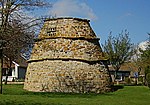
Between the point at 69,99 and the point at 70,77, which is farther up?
the point at 70,77

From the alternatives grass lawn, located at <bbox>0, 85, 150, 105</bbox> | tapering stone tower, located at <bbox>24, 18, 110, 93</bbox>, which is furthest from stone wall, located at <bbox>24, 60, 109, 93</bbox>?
grass lawn, located at <bbox>0, 85, 150, 105</bbox>

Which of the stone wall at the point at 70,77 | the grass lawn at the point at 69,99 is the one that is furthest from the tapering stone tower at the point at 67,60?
the grass lawn at the point at 69,99

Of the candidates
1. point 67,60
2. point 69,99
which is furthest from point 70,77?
point 69,99

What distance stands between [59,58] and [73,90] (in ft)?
9.36

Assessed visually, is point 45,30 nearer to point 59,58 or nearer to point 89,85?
point 59,58

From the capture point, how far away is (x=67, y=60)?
1056 inches

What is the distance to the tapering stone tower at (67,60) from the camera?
26.5 meters

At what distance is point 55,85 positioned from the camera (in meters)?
26.5

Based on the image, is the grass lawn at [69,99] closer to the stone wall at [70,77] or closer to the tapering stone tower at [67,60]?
the stone wall at [70,77]

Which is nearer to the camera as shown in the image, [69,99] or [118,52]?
[69,99]

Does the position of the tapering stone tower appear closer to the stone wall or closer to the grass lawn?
the stone wall

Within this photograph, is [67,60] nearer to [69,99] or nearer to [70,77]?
Answer: [70,77]

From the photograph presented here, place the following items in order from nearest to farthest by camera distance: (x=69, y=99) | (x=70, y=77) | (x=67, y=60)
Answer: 1. (x=69, y=99)
2. (x=70, y=77)
3. (x=67, y=60)

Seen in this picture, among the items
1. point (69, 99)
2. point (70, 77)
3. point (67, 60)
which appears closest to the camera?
point (69, 99)
